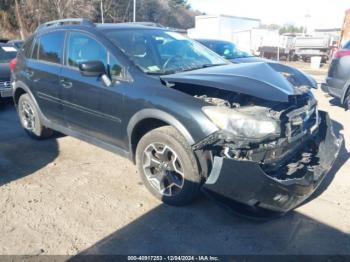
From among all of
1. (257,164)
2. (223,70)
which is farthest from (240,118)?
(223,70)

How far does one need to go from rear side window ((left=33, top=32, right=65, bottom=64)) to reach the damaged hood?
Answer: 6.12 feet

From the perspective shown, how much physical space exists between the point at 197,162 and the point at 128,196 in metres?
0.99

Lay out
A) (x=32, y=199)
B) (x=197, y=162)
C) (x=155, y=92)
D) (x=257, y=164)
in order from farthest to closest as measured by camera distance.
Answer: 1. (x=32, y=199)
2. (x=155, y=92)
3. (x=197, y=162)
4. (x=257, y=164)

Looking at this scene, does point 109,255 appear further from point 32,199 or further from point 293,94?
point 293,94

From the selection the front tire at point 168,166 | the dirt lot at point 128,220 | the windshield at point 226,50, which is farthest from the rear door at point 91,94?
the windshield at point 226,50

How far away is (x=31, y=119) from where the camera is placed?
5555 millimetres

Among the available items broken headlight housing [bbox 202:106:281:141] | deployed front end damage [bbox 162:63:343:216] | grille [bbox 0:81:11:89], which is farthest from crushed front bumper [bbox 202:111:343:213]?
grille [bbox 0:81:11:89]

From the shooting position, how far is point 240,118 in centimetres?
304

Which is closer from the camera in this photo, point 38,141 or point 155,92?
point 155,92

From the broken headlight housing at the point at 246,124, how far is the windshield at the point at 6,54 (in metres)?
7.46

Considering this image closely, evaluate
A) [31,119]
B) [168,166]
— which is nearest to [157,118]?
[168,166]

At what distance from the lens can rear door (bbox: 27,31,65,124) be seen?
15.2ft

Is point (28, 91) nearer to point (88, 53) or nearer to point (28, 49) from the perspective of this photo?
point (28, 49)

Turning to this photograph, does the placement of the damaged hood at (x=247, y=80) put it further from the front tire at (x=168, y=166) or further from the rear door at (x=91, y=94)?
the rear door at (x=91, y=94)
